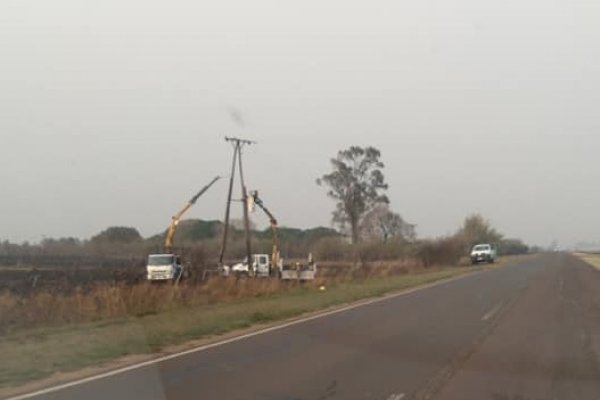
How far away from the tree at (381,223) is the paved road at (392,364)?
90175mm

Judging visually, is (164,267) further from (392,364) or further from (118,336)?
(392,364)

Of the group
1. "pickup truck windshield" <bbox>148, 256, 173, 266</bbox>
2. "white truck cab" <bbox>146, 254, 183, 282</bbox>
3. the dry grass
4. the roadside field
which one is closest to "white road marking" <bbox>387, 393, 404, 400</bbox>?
the roadside field

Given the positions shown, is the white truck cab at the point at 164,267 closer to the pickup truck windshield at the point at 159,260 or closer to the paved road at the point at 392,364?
the pickup truck windshield at the point at 159,260

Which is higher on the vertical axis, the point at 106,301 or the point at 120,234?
the point at 120,234

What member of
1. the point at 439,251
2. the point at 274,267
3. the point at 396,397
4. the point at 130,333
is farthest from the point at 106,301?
the point at 439,251

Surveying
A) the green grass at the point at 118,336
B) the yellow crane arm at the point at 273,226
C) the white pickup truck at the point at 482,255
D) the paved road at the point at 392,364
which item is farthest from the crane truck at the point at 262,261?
the white pickup truck at the point at 482,255

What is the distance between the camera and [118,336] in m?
16.5

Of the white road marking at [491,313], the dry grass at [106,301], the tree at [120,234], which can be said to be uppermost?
the tree at [120,234]

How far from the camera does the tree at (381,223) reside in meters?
Result: 117

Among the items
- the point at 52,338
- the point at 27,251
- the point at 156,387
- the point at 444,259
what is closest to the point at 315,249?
the point at 444,259

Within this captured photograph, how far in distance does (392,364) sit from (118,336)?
6.44 m

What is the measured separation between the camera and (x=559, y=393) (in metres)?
10.3

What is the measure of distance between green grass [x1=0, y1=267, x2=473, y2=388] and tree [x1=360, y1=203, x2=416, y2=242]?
86854 millimetres

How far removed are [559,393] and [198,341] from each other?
7.88m
